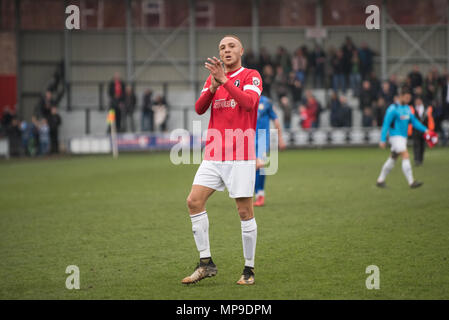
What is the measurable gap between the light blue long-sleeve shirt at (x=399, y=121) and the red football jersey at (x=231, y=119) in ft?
28.0

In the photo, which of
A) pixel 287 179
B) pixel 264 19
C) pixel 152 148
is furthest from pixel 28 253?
pixel 264 19

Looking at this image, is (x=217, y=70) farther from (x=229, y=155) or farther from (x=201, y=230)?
(x=201, y=230)

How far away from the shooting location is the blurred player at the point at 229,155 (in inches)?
256

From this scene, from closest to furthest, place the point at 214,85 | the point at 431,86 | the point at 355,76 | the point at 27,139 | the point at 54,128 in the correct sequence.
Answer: the point at 214,85 → the point at 54,128 → the point at 431,86 → the point at 27,139 → the point at 355,76

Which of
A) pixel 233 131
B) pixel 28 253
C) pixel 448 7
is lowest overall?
pixel 28 253

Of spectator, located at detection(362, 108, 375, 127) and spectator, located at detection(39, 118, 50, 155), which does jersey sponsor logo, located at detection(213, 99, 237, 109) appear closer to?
spectator, located at detection(39, 118, 50, 155)

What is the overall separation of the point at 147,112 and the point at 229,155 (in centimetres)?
2461

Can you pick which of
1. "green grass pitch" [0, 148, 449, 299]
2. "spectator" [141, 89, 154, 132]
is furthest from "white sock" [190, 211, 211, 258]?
"spectator" [141, 89, 154, 132]

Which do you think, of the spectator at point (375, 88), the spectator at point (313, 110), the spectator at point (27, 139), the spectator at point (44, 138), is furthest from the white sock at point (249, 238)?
the spectator at point (375, 88)

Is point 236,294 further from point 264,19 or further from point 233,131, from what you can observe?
point 264,19

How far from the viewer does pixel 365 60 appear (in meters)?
32.2

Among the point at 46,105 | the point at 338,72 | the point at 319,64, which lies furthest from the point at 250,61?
the point at 46,105

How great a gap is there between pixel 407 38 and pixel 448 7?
8.42ft
